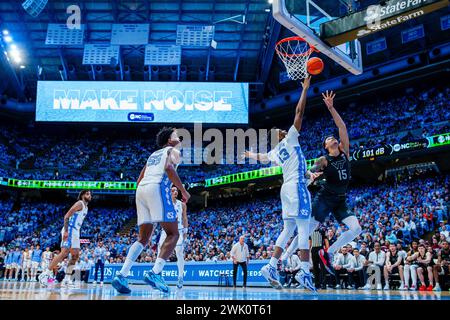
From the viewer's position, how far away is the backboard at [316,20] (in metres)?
8.55

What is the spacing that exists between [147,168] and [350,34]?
19.1ft

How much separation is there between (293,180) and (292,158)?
332mm

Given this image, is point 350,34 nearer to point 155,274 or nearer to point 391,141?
point 155,274

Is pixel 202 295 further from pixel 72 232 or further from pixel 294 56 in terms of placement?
pixel 294 56

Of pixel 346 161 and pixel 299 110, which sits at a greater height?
pixel 299 110

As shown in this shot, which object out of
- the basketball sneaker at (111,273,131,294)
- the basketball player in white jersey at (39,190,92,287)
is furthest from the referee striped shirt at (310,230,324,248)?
the basketball sneaker at (111,273,131,294)

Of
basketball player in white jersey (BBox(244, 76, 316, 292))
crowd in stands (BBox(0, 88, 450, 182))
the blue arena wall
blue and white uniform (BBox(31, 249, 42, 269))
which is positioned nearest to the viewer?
basketball player in white jersey (BBox(244, 76, 316, 292))

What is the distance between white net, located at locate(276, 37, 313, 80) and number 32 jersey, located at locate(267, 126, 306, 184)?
457 cm

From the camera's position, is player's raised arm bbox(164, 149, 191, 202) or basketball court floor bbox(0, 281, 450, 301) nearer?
basketball court floor bbox(0, 281, 450, 301)

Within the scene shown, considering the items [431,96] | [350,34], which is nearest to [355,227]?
[350,34]

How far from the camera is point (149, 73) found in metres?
32.6

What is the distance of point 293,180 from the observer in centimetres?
Answer: 609

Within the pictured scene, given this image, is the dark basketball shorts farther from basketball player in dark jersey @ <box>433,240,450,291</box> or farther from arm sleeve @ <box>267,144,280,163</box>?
basketball player in dark jersey @ <box>433,240,450,291</box>

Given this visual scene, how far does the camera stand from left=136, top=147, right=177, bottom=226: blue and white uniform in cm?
495
